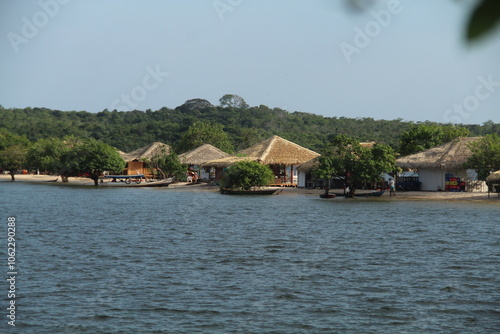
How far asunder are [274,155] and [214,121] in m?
58.8

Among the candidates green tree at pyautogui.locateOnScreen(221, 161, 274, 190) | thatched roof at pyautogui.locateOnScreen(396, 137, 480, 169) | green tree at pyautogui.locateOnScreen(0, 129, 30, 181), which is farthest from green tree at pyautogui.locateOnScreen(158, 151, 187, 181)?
green tree at pyautogui.locateOnScreen(0, 129, 30, 181)

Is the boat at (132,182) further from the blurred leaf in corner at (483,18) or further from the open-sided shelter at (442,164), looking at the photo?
the blurred leaf in corner at (483,18)

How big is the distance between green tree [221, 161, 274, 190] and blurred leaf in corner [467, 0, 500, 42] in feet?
132

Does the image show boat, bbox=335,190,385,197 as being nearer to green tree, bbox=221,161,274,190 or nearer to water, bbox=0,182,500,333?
green tree, bbox=221,161,274,190

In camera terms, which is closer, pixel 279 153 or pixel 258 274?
pixel 258 274

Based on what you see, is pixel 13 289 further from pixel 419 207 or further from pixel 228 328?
pixel 419 207

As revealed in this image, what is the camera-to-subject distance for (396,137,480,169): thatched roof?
37562 mm

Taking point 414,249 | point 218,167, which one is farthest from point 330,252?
point 218,167

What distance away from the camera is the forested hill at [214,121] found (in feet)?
279

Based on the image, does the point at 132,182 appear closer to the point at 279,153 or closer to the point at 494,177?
the point at 279,153

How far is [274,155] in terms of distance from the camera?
4897cm

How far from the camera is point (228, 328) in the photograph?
936cm

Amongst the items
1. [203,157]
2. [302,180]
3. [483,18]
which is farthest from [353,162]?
[483,18]

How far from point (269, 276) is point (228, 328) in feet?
13.9
